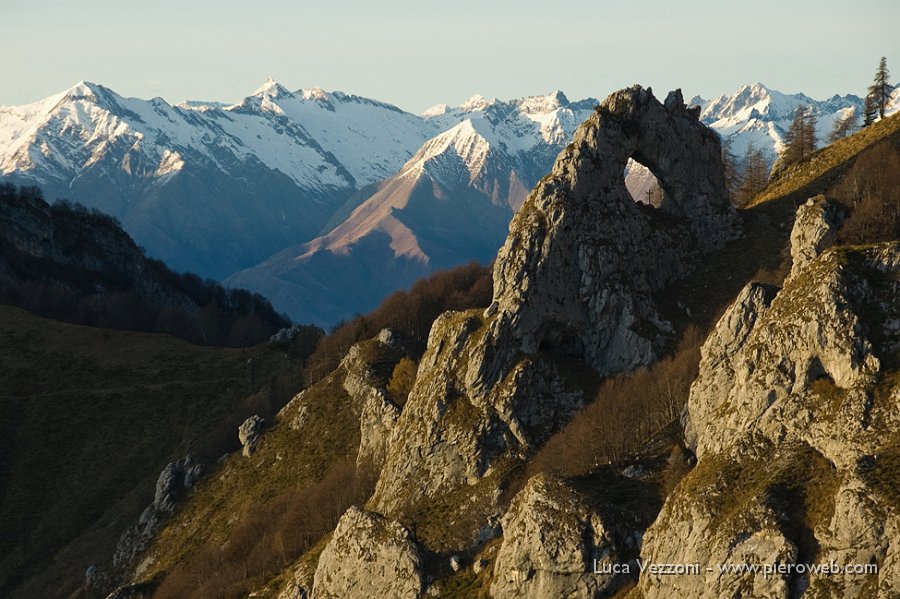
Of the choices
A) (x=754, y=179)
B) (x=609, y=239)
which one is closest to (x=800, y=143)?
(x=754, y=179)

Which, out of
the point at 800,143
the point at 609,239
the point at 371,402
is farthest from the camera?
the point at 800,143

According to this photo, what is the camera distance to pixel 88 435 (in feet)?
580

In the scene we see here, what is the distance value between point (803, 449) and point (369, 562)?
38655 millimetres

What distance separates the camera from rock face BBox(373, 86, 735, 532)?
106562 millimetres

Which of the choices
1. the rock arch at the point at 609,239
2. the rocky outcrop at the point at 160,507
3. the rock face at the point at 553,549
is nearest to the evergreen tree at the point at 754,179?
the rock arch at the point at 609,239

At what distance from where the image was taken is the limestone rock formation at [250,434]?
148 metres

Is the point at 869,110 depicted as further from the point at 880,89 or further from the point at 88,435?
the point at 88,435

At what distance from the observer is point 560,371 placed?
111 m

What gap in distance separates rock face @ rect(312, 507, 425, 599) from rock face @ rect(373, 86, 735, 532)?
8.02m

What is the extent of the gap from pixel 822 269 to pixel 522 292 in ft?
125

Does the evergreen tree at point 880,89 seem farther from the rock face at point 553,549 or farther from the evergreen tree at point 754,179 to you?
the rock face at point 553,549

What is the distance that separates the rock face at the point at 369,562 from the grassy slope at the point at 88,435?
6186 cm

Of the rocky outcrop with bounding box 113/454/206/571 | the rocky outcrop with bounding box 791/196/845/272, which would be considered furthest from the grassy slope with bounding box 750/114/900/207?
the rocky outcrop with bounding box 113/454/206/571

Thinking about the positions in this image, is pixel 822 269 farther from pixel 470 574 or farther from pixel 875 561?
pixel 470 574
